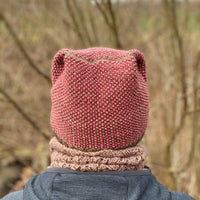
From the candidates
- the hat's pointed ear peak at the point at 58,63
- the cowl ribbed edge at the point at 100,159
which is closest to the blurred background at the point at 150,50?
the hat's pointed ear peak at the point at 58,63

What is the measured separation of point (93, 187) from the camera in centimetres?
100

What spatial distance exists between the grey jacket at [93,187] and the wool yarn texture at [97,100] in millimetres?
45

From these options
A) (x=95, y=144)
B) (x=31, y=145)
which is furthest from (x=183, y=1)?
(x=31, y=145)

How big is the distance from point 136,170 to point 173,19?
1.38 meters

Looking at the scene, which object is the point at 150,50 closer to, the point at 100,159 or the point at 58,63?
the point at 58,63

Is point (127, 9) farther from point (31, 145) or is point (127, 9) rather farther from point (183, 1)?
point (31, 145)

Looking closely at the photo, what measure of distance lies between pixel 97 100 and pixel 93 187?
1.07ft

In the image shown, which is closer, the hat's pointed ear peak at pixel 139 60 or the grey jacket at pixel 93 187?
the grey jacket at pixel 93 187

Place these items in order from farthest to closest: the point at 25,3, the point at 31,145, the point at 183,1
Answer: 1. the point at 31,145
2. the point at 25,3
3. the point at 183,1

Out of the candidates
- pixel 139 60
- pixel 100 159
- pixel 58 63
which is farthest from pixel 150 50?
pixel 100 159

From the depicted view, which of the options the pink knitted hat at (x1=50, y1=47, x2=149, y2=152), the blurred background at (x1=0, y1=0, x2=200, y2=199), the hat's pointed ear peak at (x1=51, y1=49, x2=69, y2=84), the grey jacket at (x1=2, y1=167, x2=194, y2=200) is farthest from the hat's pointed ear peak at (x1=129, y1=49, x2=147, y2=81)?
the blurred background at (x1=0, y1=0, x2=200, y2=199)

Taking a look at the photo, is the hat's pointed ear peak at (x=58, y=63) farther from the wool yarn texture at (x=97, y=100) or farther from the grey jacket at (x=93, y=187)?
the grey jacket at (x=93, y=187)

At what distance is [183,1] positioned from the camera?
302cm

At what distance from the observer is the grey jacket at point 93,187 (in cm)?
99
